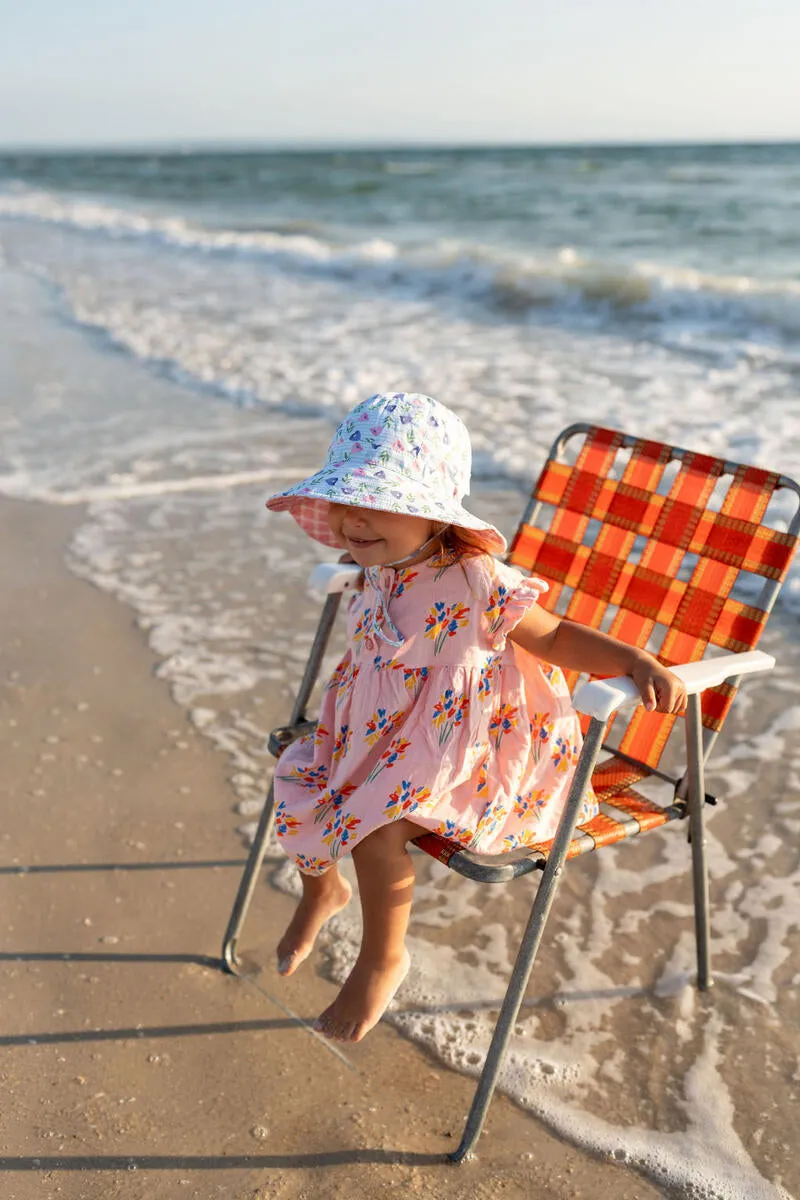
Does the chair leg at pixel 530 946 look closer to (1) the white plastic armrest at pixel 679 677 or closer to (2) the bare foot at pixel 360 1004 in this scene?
(1) the white plastic armrest at pixel 679 677

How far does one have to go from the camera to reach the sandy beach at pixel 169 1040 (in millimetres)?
1904

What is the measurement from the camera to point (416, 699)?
2.08 meters

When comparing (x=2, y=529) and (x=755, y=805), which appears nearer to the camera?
(x=755, y=805)

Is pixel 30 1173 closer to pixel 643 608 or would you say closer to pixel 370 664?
pixel 370 664

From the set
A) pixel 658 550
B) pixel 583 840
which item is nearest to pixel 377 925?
pixel 583 840

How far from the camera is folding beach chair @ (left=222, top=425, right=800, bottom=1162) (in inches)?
75.3

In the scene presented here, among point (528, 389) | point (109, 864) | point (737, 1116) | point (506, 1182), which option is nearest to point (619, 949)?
point (737, 1116)

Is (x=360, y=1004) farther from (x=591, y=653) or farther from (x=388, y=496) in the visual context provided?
(x=388, y=496)

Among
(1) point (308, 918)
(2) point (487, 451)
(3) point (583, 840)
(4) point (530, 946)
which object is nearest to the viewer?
(4) point (530, 946)

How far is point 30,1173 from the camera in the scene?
1866 millimetres

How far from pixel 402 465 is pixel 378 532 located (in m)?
0.13

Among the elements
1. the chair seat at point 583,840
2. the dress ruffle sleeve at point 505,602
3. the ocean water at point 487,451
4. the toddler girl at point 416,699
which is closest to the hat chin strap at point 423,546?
the toddler girl at point 416,699

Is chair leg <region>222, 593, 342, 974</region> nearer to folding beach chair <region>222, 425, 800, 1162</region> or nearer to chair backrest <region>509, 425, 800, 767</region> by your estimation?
folding beach chair <region>222, 425, 800, 1162</region>

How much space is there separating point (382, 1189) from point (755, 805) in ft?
5.13
